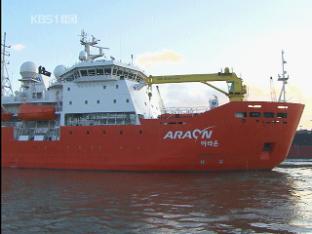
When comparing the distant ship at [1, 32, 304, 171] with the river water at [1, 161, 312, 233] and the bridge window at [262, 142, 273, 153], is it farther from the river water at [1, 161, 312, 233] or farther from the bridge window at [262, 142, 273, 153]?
the river water at [1, 161, 312, 233]

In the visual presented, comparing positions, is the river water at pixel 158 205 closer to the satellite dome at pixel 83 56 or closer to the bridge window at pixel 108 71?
the bridge window at pixel 108 71

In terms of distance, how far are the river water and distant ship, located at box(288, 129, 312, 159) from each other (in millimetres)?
24592

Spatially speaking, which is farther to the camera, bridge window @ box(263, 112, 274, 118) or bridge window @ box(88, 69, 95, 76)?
bridge window @ box(88, 69, 95, 76)

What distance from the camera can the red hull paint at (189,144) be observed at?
61.4 feet

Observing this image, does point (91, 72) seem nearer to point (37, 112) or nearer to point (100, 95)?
point (100, 95)

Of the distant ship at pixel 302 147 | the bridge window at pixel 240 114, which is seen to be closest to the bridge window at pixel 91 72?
the bridge window at pixel 240 114

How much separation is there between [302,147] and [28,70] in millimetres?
30039

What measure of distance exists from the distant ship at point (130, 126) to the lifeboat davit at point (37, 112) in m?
0.06

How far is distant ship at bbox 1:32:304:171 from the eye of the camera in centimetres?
1883

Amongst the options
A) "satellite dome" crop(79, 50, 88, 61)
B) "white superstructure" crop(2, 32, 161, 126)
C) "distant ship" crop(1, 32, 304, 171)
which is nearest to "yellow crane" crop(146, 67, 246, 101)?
"distant ship" crop(1, 32, 304, 171)

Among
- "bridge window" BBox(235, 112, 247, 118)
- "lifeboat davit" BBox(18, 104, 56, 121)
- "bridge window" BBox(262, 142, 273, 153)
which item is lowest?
"bridge window" BBox(262, 142, 273, 153)

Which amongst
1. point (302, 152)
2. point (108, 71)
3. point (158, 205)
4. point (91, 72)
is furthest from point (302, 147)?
point (158, 205)

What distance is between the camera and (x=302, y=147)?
40.3 m

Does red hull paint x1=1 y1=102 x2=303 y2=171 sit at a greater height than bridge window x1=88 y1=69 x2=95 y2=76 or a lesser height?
lesser
